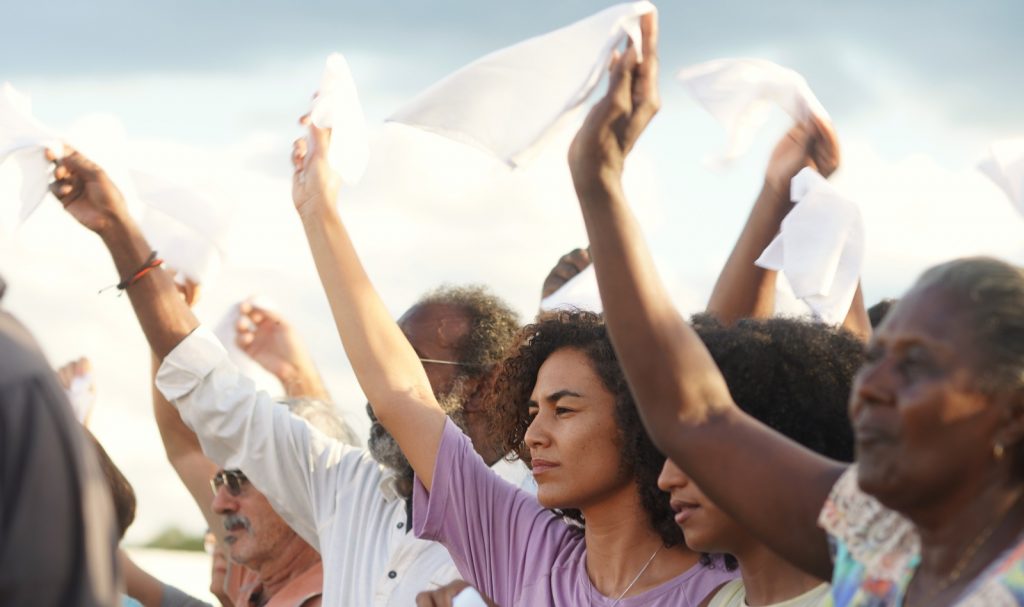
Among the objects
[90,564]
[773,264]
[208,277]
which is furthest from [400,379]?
[90,564]

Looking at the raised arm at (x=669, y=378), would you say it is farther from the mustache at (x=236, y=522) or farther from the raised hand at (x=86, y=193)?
the mustache at (x=236, y=522)

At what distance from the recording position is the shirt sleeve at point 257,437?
197 inches

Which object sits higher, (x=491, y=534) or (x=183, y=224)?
(x=183, y=224)

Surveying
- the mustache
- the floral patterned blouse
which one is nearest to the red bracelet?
the mustache

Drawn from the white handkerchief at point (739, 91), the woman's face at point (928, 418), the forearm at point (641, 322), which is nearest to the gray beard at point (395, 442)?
the white handkerchief at point (739, 91)

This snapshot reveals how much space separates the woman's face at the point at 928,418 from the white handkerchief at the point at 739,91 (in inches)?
62.0

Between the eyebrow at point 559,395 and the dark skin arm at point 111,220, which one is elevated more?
the dark skin arm at point 111,220

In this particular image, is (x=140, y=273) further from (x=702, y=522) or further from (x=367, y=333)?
(x=702, y=522)

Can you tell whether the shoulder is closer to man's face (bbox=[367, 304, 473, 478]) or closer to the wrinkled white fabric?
man's face (bbox=[367, 304, 473, 478])

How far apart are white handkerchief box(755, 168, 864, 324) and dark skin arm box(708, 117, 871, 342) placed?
126 millimetres

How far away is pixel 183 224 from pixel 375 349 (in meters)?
1.39

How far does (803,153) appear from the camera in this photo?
419 cm

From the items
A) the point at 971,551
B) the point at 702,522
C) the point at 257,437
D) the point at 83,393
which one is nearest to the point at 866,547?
the point at 971,551

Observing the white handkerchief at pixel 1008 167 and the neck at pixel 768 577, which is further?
the white handkerchief at pixel 1008 167
